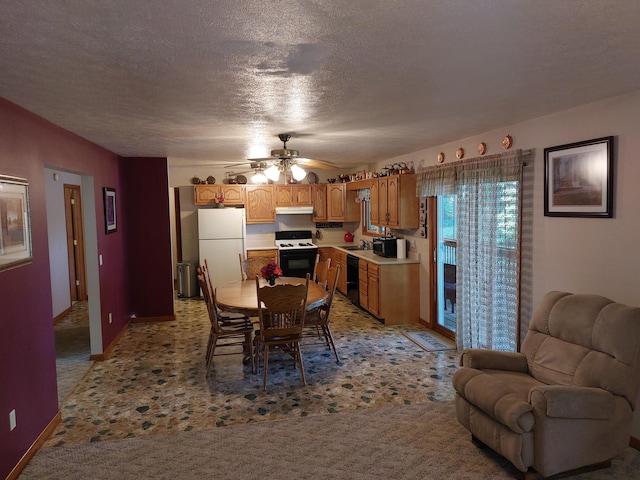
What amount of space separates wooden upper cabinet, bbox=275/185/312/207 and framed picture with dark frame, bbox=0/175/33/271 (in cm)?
543

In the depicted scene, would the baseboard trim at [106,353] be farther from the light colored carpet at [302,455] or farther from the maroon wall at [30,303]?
the light colored carpet at [302,455]

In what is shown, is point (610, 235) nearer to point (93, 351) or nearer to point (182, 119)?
point (182, 119)

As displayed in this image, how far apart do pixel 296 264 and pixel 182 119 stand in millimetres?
4823

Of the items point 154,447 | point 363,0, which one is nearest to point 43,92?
point 363,0

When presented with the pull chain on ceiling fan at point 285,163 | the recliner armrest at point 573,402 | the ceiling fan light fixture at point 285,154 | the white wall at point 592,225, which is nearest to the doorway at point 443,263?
the white wall at point 592,225

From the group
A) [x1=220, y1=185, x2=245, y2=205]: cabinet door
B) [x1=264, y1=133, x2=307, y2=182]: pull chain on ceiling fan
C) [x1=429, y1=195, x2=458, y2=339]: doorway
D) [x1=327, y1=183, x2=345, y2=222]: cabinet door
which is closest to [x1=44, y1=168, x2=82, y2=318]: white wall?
[x1=220, y1=185, x2=245, y2=205]: cabinet door

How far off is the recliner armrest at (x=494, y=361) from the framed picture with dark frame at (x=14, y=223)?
309 cm

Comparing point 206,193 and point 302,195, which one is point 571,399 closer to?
point 302,195

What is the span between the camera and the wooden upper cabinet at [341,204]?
8.29 meters

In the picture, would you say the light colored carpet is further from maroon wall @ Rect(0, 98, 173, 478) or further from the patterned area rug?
the patterned area rug

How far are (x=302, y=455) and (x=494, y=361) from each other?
1515 mm

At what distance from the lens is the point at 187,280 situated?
25.9 feet

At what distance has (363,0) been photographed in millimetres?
1519

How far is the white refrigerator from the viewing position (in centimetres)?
762
